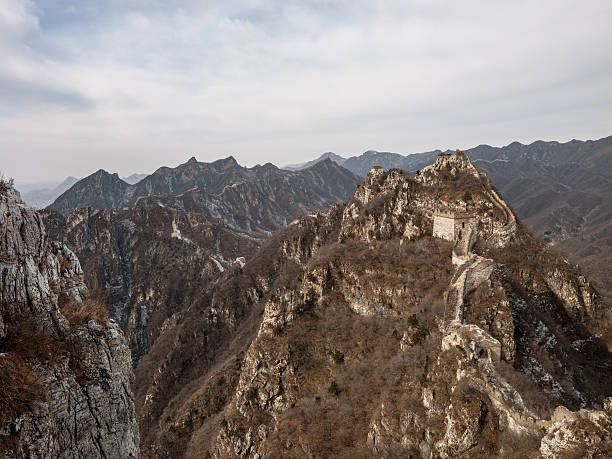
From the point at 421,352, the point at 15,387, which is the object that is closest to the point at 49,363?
the point at 15,387

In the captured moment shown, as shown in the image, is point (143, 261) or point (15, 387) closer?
point (15, 387)

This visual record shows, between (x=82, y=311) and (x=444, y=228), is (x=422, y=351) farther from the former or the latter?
(x=82, y=311)

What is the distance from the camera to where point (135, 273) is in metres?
178

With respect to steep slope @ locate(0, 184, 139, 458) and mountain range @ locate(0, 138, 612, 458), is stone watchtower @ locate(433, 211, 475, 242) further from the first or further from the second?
steep slope @ locate(0, 184, 139, 458)

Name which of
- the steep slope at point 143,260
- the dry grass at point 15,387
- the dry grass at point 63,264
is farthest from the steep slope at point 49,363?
the steep slope at point 143,260

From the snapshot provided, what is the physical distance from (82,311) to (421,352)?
33.1m

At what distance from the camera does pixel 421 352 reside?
36844 millimetres

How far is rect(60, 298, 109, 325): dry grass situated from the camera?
16312mm

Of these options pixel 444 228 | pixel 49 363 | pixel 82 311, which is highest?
pixel 82 311

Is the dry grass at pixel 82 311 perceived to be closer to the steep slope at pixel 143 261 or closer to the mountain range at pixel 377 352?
the mountain range at pixel 377 352

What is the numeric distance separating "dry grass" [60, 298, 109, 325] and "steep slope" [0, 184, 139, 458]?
0.17 ft

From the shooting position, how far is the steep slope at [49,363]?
40.1 feet

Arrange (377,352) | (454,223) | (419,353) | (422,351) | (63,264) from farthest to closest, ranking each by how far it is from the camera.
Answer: (454,223), (377,352), (419,353), (422,351), (63,264)

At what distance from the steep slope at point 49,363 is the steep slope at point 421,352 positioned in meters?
24.5
